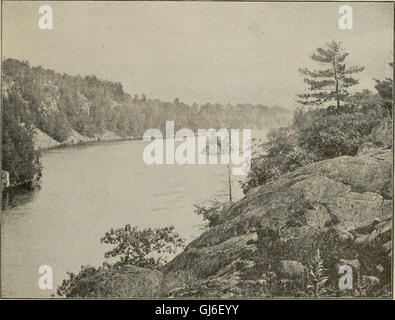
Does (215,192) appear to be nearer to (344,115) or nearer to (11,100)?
(344,115)

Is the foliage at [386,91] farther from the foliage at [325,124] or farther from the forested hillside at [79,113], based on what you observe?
the forested hillside at [79,113]

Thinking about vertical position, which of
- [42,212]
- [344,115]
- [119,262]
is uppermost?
[344,115]

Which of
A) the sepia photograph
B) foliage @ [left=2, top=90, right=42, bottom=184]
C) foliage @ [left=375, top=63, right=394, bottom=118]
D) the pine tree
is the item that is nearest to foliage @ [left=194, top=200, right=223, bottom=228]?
the sepia photograph

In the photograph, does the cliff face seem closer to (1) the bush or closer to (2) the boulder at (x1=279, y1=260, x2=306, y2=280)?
(2) the boulder at (x1=279, y1=260, x2=306, y2=280)

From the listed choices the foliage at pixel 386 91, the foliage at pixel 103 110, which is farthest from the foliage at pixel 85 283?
the foliage at pixel 386 91

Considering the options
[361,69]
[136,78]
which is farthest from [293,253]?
[136,78]
